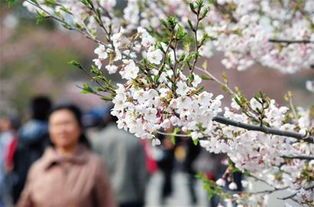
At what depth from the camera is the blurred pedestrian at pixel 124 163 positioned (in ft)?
29.1

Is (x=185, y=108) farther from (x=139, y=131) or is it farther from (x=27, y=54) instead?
(x=27, y=54)

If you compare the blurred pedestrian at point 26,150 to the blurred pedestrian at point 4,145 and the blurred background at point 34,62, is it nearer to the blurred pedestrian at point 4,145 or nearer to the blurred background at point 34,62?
the blurred pedestrian at point 4,145

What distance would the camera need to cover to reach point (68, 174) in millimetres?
6547

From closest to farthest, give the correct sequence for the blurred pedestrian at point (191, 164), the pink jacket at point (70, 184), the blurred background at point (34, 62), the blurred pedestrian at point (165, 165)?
the pink jacket at point (70, 184) → the blurred pedestrian at point (191, 164) → the blurred pedestrian at point (165, 165) → the blurred background at point (34, 62)

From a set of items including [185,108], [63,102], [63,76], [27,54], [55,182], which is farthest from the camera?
[63,76]

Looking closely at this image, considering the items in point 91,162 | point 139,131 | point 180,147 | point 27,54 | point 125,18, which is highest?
point 27,54

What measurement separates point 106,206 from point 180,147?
11.7 metres

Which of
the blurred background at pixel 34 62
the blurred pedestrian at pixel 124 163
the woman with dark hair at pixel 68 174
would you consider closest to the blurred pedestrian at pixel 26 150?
the blurred pedestrian at pixel 124 163

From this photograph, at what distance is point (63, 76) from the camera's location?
111 ft

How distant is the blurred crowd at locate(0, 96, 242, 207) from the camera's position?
649 cm

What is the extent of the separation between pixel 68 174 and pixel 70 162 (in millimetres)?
100

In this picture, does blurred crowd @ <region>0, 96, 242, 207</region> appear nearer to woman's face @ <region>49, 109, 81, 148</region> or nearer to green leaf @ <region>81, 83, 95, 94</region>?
woman's face @ <region>49, 109, 81, 148</region>

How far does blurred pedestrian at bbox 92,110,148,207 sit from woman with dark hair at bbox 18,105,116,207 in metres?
2.09

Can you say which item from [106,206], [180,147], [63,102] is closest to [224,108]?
[106,206]
